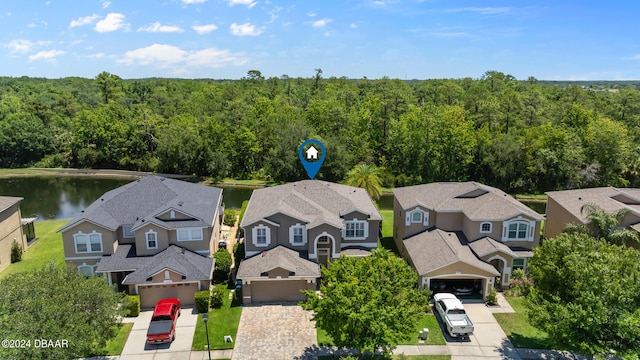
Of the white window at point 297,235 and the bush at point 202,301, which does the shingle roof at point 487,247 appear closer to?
the white window at point 297,235

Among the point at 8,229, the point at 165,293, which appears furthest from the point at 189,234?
the point at 8,229

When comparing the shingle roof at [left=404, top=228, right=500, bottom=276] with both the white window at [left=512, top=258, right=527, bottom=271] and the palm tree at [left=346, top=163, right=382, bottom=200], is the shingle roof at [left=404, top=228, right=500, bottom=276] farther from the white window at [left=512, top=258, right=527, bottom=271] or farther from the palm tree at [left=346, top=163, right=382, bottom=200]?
the palm tree at [left=346, top=163, right=382, bottom=200]

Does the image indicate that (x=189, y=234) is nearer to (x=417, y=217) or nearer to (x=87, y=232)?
(x=87, y=232)

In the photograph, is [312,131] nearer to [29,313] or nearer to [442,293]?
[442,293]

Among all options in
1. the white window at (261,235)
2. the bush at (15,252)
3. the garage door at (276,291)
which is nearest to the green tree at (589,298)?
the garage door at (276,291)

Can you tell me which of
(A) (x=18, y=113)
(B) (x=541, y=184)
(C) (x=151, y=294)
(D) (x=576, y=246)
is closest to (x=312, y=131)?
(B) (x=541, y=184)

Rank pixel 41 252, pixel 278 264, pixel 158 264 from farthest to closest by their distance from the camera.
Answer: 1. pixel 41 252
2. pixel 278 264
3. pixel 158 264
